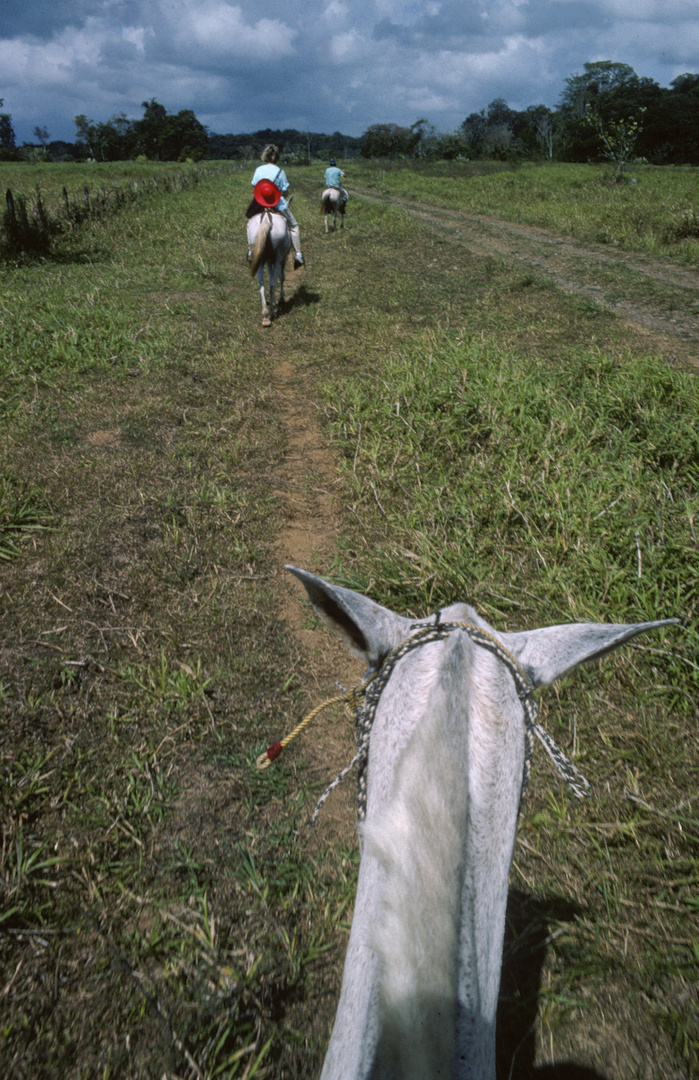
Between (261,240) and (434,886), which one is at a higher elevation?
(261,240)

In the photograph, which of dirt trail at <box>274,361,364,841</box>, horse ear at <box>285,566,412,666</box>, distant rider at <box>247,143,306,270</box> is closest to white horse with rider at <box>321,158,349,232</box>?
distant rider at <box>247,143,306,270</box>

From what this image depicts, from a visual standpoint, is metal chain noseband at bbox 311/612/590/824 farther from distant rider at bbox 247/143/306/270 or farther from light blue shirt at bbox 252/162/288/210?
light blue shirt at bbox 252/162/288/210

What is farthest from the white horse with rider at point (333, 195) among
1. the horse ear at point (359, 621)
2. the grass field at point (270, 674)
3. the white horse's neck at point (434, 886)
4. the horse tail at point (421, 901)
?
the horse tail at point (421, 901)

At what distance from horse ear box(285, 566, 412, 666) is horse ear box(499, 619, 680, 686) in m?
0.26

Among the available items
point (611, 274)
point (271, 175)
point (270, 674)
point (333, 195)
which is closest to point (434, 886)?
point (270, 674)

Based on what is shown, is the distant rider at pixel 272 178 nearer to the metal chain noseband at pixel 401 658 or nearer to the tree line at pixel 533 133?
the metal chain noseband at pixel 401 658

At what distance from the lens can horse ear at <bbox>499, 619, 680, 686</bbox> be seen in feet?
4.22

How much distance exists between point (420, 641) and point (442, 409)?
3.85 m

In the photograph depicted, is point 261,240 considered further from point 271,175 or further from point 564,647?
point 564,647

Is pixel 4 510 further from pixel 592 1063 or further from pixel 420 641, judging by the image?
pixel 592 1063

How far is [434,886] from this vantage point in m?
0.82

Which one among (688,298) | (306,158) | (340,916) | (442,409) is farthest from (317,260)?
(306,158)

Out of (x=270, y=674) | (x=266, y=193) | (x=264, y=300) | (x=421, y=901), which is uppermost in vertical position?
(x=266, y=193)

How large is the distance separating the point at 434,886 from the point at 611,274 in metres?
10.8
